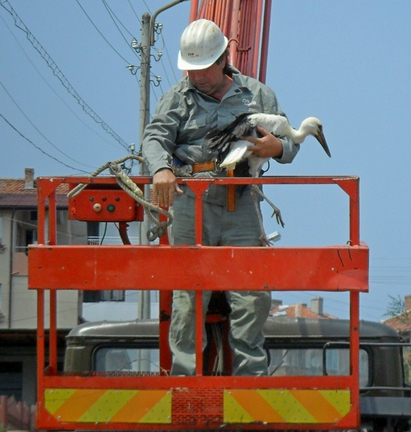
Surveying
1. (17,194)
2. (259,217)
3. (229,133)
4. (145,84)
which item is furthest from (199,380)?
(17,194)

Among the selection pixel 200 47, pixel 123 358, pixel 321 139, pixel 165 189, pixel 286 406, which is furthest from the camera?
pixel 123 358

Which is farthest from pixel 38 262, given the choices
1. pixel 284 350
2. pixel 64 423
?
pixel 284 350

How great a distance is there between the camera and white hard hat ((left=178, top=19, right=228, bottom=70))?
562cm

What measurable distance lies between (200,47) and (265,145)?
2.29ft

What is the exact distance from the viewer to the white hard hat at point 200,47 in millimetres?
5621

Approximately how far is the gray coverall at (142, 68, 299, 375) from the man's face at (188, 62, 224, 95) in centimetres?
5

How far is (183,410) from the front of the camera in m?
4.85

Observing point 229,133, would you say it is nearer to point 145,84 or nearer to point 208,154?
point 208,154

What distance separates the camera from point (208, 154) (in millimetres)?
5691

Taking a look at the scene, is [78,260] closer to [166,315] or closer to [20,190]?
[166,315]

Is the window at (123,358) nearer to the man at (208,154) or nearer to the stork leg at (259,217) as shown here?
the man at (208,154)

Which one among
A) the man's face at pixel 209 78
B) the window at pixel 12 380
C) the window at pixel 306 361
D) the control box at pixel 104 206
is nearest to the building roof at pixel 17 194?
the window at pixel 12 380

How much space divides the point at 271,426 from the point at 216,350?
3.63 ft

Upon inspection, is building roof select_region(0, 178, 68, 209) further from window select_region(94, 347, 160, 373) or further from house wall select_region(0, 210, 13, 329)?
window select_region(94, 347, 160, 373)
